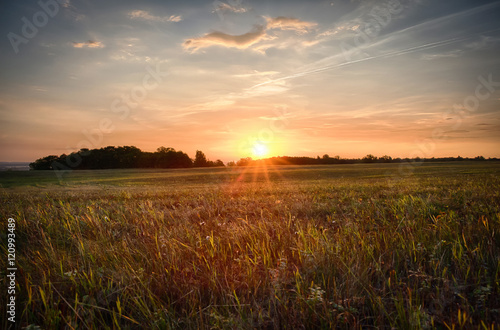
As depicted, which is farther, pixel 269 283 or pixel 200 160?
pixel 200 160

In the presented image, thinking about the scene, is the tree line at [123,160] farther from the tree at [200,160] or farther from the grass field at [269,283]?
the grass field at [269,283]

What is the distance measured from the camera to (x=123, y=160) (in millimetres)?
89625

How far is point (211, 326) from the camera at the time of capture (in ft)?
7.70

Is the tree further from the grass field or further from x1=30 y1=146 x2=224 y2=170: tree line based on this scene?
the grass field

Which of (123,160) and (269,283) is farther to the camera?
(123,160)

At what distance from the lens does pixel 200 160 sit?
95500mm

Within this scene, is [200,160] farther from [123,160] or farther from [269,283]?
[269,283]

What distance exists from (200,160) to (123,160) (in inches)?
1007

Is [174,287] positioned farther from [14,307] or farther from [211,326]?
[14,307]

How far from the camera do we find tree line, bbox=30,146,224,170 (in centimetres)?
8078

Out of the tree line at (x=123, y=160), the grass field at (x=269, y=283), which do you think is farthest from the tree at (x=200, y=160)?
the grass field at (x=269, y=283)

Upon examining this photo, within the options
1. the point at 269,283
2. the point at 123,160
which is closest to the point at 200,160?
the point at 123,160

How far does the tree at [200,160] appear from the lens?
93.8 meters

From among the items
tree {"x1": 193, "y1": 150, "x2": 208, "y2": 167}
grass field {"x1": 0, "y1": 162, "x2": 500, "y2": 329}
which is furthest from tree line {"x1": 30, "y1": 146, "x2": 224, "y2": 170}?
grass field {"x1": 0, "y1": 162, "x2": 500, "y2": 329}
